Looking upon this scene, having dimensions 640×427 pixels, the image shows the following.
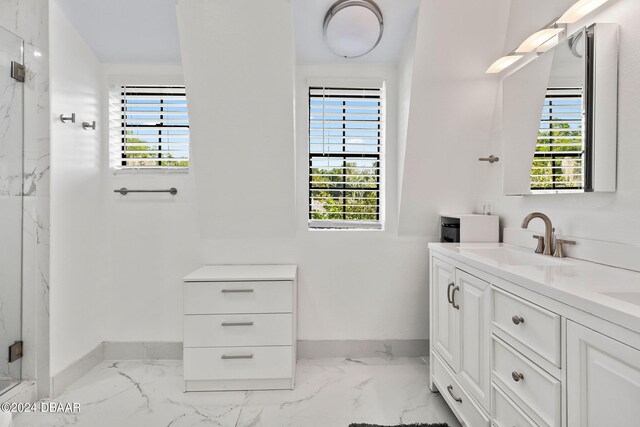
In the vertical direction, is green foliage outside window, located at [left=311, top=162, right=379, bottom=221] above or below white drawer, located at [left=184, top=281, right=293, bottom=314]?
above

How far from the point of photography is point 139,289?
2.49 metres

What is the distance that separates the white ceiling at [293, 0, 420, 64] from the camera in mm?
1959

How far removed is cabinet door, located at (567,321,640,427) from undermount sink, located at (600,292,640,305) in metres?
0.11

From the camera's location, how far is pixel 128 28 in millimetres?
2156

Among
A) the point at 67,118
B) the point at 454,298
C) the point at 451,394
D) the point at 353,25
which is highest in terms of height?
the point at 353,25

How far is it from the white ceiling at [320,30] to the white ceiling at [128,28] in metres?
0.75

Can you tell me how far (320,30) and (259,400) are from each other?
219 centimetres

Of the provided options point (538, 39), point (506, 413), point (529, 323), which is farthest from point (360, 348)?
point (538, 39)

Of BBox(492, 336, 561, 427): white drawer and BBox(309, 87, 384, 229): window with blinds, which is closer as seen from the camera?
BBox(492, 336, 561, 427): white drawer

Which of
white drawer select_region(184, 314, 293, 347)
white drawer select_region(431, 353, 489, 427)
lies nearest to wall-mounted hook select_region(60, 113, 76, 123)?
white drawer select_region(184, 314, 293, 347)

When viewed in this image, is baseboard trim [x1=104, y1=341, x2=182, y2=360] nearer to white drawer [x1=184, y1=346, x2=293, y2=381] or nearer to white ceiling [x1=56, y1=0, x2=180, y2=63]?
white drawer [x1=184, y1=346, x2=293, y2=381]

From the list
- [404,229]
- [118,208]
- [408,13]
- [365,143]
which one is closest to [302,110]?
[365,143]

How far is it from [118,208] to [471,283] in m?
2.29

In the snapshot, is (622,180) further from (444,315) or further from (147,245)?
(147,245)
